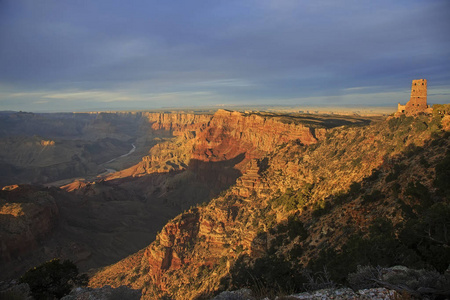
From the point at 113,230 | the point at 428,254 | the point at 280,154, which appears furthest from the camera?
the point at 113,230

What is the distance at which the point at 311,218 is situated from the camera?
104ft

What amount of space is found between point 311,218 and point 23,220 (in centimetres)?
5914

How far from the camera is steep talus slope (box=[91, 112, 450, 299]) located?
1959cm

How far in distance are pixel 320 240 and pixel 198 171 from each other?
8388 centimetres

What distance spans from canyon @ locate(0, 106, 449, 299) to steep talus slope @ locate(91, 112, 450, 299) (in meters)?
0.17

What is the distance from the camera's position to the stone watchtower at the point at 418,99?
1538 inches

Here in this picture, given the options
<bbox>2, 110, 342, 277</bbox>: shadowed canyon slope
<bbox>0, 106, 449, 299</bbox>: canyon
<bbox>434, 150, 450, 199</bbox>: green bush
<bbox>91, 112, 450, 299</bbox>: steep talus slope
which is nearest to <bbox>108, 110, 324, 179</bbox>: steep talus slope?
<bbox>2, 110, 342, 277</bbox>: shadowed canyon slope

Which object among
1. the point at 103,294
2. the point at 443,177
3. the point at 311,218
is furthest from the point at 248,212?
the point at 103,294

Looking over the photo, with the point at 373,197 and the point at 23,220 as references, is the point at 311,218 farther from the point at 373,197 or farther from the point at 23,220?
the point at 23,220

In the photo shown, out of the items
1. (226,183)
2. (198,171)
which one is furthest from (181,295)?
(198,171)

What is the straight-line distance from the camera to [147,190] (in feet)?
384

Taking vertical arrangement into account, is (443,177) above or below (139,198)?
above

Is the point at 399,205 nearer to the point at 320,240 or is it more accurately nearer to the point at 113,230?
the point at 320,240

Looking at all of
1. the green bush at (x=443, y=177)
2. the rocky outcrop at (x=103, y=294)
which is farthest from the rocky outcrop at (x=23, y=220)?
the green bush at (x=443, y=177)
